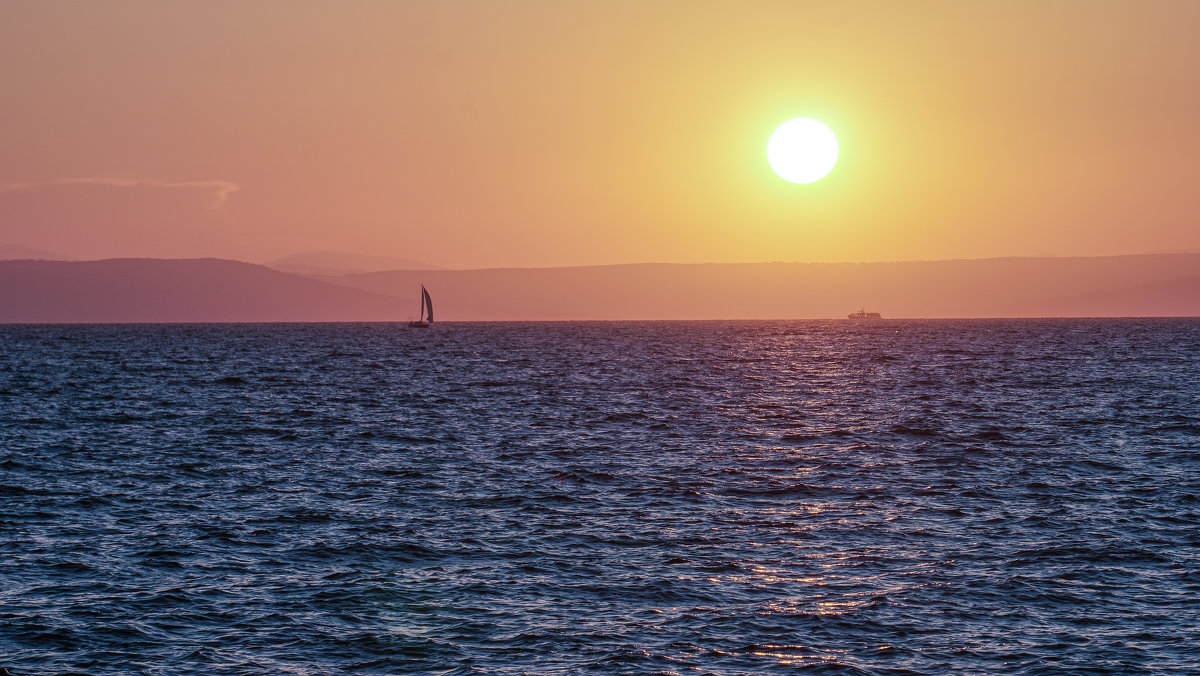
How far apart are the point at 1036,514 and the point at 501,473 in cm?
1764

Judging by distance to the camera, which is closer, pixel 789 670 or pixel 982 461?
pixel 789 670

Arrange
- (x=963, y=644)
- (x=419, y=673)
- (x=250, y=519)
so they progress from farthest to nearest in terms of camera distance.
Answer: (x=250, y=519)
(x=963, y=644)
(x=419, y=673)

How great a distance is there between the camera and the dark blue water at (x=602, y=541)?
20375mm

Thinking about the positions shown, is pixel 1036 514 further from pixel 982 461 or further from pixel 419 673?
pixel 419 673

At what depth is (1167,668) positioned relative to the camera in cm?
1916

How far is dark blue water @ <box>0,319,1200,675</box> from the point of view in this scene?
20375mm

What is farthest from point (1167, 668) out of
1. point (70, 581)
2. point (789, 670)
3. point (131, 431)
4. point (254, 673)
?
point (131, 431)

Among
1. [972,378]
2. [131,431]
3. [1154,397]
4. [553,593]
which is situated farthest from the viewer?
[972,378]

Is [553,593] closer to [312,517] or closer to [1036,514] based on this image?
[312,517]

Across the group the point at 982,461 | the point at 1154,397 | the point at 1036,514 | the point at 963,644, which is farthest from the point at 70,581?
the point at 1154,397

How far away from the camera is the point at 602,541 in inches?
1131

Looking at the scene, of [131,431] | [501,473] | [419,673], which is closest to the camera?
[419,673]

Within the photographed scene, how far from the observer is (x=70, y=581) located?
24656 mm

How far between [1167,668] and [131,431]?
47.5 meters
